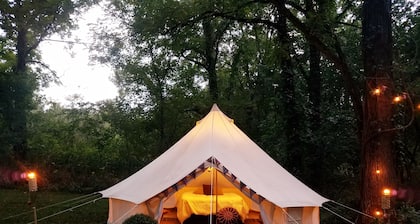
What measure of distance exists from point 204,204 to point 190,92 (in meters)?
5.88

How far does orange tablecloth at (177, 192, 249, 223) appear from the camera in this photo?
610 cm

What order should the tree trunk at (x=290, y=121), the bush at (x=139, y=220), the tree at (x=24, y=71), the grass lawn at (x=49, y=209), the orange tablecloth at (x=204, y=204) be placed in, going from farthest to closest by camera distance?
the tree at (x=24, y=71) → the tree trunk at (x=290, y=121) → the grass lawn at (x=49, y=209) → the orange tablecloth at (x=204, y=204) → the bush at (x=139, y=220)

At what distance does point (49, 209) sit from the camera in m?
8.21

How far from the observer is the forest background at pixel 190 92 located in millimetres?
7668

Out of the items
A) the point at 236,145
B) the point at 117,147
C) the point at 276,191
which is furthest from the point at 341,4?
the point at 117,147

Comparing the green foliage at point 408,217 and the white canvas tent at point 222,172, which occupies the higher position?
the white canvas tent at point 222,172

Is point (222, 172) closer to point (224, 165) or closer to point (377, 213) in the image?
point (224, 165)

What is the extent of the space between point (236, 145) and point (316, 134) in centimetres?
326

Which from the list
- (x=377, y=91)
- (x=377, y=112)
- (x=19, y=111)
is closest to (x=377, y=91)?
(x=377, y=91)

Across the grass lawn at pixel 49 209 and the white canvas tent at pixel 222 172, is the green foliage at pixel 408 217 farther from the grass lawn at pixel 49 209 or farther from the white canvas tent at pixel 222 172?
the grass lawn at pixel 49 209

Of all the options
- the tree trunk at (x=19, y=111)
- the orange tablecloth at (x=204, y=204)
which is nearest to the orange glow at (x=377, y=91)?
the orange tablecloth at (x=204, y=204)

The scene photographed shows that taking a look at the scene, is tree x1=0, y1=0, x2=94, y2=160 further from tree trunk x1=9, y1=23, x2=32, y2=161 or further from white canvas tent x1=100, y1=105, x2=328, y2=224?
white canvas tent x1=100, y1=105, x2=328, y2=224

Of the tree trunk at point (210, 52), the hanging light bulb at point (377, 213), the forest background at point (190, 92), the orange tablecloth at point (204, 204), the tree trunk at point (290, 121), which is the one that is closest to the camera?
the hanging light bulb at point (377, 213)

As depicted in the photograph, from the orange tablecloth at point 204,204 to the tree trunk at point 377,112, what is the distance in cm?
178
